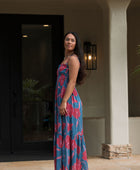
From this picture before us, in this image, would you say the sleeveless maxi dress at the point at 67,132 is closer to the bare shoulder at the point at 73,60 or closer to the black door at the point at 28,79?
the bare shoulder at the point at 73,60

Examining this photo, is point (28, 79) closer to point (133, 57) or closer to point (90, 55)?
point (90, 55)

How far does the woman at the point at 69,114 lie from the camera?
11.8 ft

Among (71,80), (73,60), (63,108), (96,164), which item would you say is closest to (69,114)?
(63,108)

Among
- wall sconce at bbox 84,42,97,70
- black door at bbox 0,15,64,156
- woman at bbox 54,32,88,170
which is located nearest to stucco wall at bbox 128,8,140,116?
wall sconce at bbox 84,42,97,70

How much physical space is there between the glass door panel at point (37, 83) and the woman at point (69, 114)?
7.92ft

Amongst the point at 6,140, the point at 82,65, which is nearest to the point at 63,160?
the point at 82,65

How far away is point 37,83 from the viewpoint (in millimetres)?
6090

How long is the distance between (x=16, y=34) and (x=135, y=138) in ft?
8.73

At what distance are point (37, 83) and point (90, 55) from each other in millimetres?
1108

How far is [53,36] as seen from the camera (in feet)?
20.0

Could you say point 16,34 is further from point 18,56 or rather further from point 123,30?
point 123,30

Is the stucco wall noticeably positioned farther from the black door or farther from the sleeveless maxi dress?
the sleeveless maxi dress

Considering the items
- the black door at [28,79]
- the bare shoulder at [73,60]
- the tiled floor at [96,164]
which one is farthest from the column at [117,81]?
the bare shoulder at [73,60]

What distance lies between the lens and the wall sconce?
20.8ft
